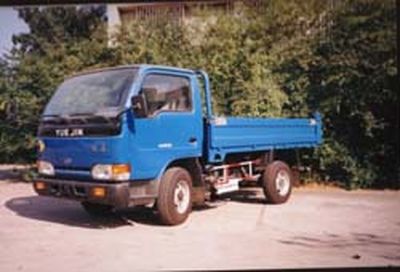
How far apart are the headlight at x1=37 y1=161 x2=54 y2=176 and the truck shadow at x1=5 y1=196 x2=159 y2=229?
2.39 ft

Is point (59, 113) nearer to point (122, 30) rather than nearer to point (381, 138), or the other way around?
point (122, 30)

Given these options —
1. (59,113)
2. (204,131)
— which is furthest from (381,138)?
(59,113)

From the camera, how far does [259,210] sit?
810 centimetres

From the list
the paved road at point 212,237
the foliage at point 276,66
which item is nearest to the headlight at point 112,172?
the paved road at point 212,237

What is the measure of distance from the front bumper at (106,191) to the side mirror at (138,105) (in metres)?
0.79

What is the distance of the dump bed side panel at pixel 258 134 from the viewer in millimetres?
7430

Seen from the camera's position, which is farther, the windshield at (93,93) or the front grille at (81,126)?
the windshield at (93,93)

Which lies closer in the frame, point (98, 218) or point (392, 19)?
point (98, 218)

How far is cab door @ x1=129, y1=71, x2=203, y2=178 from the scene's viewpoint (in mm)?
6480

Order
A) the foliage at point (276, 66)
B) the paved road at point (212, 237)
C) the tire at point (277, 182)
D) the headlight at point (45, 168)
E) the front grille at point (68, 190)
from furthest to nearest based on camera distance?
the foliage at point (276, 66) < the tire at point (277, 182) < the headlight at point (45, 168) < the front grille at point (68, 190) < the paved road at point (212, 237)

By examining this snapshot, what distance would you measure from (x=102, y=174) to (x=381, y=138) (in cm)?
548

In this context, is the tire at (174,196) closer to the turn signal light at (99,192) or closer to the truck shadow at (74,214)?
the truck shadow at (74,214)

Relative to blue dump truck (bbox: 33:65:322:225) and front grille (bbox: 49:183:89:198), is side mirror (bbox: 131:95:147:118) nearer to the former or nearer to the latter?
blue dump truck (bbox: 33:65:322:225)

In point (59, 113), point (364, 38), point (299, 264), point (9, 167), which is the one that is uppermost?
point (364, 38)
